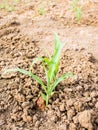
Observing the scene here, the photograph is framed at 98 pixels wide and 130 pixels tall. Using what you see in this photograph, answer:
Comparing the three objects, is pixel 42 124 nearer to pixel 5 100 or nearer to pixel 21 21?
pixel 5 100

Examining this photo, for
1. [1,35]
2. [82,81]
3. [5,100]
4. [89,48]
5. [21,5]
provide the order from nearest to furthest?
[5,100]
[82,81]
[89,48]
[1,35]
[21,5]

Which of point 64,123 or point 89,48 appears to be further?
point 89,48

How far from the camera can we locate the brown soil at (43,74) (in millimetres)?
1611

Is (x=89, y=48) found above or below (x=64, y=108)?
above

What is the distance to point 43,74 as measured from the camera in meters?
1.99

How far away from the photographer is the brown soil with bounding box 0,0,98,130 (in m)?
1.61

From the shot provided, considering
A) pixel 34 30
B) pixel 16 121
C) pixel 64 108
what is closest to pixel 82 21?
pixel 34 30

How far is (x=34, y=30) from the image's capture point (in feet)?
8.82

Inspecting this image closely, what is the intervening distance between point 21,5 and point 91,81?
2.22 meters

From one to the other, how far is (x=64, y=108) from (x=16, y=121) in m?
0.36

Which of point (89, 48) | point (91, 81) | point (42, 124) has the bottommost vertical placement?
point (42, 124)

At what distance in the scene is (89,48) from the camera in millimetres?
2332

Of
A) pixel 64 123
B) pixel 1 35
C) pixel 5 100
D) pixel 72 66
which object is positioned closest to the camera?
pixel 64 123

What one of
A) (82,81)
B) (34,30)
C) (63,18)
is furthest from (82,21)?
(82,81)
